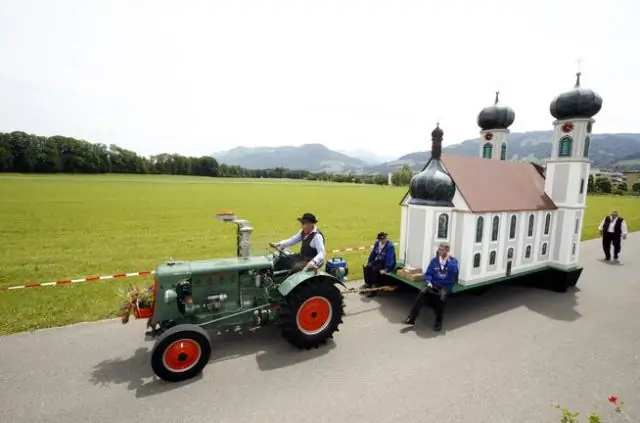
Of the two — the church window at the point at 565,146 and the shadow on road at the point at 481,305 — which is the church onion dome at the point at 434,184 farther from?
the church window at the point at 565,146

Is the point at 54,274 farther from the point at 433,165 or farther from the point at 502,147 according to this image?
the point at 502,147

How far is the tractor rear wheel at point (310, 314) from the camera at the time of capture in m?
5.04

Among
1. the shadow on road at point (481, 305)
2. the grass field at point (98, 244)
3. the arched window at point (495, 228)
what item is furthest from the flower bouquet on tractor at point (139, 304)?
the arched window at point (495, 228)

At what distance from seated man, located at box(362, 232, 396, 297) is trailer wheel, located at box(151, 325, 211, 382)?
14.3ft

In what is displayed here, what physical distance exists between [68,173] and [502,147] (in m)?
94.0

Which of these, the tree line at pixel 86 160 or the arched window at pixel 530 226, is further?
the tree line at pixel 86 160

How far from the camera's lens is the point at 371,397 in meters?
4.11

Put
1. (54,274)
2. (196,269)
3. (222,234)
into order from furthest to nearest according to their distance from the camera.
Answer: (222,234) → (54,274) → (196,269)

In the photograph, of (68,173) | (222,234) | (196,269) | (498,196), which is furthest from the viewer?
(68,173)

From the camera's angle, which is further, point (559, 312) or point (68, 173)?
point (68, 173)

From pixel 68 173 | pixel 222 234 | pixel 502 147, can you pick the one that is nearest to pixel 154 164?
pixel 68 173

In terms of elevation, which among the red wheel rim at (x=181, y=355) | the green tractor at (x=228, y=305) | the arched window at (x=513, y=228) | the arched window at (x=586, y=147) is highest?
the arched window at (x=586, y=147)

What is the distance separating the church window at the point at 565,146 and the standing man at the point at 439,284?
5192 millimetres

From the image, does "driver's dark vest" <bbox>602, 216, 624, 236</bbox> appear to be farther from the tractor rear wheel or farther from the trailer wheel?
the trailer wheel
